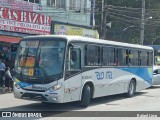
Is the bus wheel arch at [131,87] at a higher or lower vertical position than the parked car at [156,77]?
higher

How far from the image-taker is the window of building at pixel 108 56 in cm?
1620

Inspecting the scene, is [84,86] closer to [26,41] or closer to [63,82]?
[63,82]

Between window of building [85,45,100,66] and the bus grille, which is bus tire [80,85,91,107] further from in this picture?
the bus grille

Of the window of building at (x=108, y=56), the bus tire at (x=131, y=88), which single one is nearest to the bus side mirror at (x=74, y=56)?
the window of building at (x=108, y=56)

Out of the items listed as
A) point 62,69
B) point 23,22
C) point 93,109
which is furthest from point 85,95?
point 23,22

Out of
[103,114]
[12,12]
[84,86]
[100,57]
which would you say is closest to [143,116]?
[103,114]

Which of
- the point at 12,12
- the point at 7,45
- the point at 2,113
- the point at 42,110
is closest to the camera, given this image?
the point at 2,113

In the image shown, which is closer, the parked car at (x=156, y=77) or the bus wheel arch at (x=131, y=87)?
the bus wheel arch at (x=131, y=87)

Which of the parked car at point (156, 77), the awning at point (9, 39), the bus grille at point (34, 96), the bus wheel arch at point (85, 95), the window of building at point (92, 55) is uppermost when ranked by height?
the window of building at point (92, 55)

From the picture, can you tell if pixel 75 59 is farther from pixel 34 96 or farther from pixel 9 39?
pixel 9 39

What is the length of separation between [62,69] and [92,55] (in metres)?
2.44

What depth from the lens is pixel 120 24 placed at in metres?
56.4

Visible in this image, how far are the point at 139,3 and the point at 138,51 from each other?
123ft

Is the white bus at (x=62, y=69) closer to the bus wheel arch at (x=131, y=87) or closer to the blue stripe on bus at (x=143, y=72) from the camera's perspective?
the bus wheel arch at (x=131, y=87)
